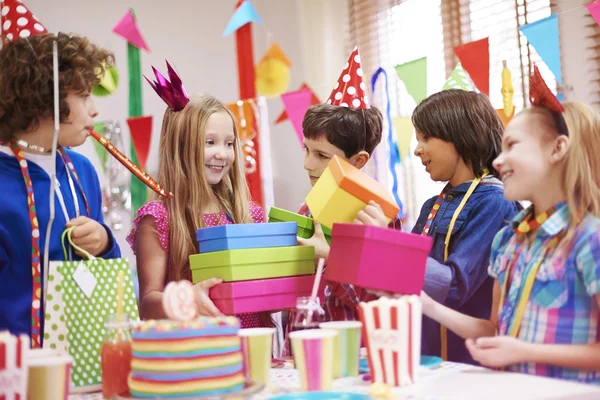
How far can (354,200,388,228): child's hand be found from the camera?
1.45 meters

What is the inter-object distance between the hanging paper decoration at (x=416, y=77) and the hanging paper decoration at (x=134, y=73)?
1.39 metres

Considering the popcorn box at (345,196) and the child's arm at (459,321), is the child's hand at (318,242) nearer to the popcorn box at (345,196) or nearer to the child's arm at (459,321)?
the popcorn box at (345,196)

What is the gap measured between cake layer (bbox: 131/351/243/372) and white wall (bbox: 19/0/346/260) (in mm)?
3392

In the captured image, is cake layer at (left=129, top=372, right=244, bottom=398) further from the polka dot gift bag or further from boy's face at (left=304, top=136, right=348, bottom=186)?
boy's face at (left=304, top=136, right=348, bottom=186)

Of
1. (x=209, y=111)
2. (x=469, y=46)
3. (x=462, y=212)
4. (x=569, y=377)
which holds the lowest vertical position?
(x=569, y=377)

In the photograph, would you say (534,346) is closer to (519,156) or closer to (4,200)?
(519,156)

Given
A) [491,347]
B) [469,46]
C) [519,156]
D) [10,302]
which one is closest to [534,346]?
[491,347]

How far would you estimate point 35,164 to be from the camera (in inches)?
63.0

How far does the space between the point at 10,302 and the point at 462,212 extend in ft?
3.55

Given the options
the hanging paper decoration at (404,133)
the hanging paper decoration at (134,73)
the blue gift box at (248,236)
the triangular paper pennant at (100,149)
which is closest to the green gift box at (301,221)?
the blue gift box at (248,236)

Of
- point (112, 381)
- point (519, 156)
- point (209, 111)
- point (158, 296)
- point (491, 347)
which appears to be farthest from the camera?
point (209, 111)

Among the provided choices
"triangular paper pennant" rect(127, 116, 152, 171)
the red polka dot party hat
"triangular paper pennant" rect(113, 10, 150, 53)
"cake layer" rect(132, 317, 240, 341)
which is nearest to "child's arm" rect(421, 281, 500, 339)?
"cake layer" rect(132, 317, 240, 341)

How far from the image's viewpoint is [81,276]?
1.30 metres

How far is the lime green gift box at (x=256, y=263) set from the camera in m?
1.54
